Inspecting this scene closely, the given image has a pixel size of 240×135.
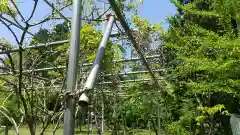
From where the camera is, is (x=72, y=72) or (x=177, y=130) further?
(x=177, y=130)

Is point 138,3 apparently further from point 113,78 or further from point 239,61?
point 113,78

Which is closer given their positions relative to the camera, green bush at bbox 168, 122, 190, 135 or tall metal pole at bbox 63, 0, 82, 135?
tall metal pole at bbox 63, 0, 82, 135

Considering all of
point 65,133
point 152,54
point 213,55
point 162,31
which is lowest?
point 65,133

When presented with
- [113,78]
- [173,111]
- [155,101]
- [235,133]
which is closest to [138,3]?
[235,133]

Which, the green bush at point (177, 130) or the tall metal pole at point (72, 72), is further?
the green bush at point (177, 130)

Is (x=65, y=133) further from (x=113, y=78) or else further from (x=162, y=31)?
(x=162, y=31)

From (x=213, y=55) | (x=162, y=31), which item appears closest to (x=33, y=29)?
(x=213, y=55)

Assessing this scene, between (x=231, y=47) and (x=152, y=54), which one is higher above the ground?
(x=152, y=54)

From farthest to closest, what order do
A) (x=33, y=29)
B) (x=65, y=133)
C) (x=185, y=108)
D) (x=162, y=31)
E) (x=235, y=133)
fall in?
(x=185, y=108), (x=162, y=31), (x=235, y=133), (x=33, y=29), (x=65, y=133)

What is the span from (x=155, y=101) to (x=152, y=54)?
4.42 ft

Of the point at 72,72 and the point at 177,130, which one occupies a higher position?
the point at 72,72

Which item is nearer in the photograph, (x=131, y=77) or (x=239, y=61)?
(x=239, y=61)

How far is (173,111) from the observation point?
6664 millimetres

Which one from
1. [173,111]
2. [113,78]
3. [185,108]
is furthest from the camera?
[173,111]
